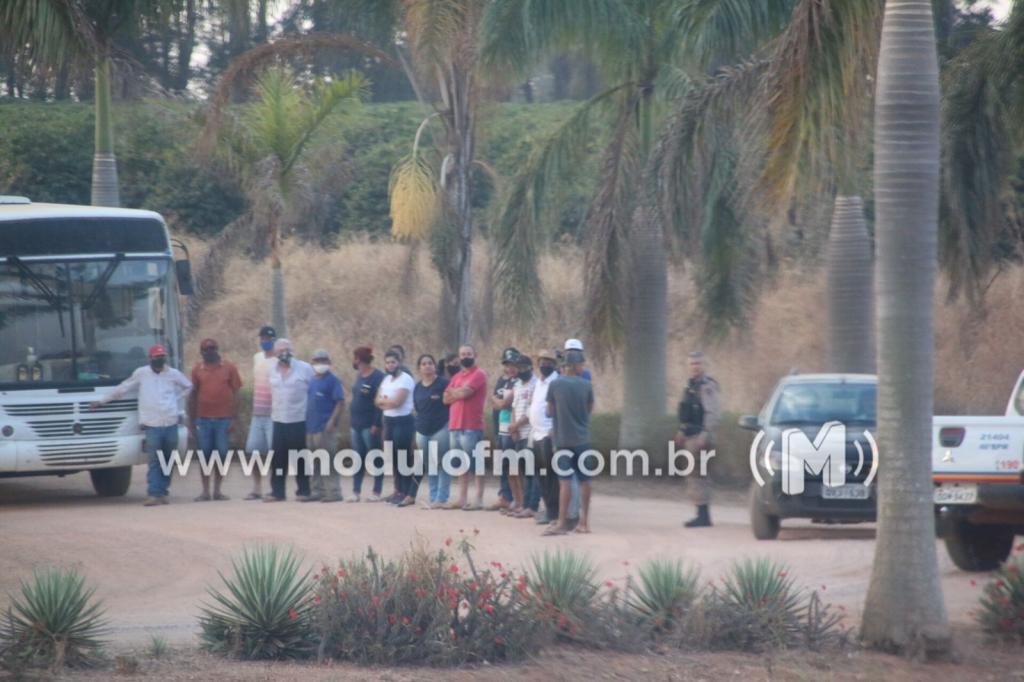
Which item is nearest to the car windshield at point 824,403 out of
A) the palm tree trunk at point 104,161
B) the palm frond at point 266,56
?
the palm frond at point 266,56

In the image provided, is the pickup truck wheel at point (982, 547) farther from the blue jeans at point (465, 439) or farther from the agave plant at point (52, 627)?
the agave plant at point (52, 627)

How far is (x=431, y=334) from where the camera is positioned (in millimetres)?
30703

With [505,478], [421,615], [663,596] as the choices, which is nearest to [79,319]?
[505,478]

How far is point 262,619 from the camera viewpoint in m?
8.22

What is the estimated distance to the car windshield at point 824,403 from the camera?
43.9 feet

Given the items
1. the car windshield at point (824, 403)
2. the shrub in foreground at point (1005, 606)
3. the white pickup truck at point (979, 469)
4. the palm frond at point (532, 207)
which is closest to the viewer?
the shrub in foreground at point (1005, 606)

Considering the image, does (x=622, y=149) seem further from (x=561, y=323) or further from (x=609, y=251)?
(x=561, y=323)

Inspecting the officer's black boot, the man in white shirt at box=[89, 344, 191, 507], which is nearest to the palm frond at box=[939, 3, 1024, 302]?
the officer's black boot

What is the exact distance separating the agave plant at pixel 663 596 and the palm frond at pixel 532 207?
10.2m

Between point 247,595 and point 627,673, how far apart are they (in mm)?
2479

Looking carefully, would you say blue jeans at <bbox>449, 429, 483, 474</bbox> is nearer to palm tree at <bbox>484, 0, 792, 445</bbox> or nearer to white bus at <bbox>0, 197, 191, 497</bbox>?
white bus at <bbox>0, 197, 191, 497</bbox>

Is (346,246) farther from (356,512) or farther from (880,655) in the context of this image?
(880,655)

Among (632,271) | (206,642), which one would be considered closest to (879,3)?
(206,642)

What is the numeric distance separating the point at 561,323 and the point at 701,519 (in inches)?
666
